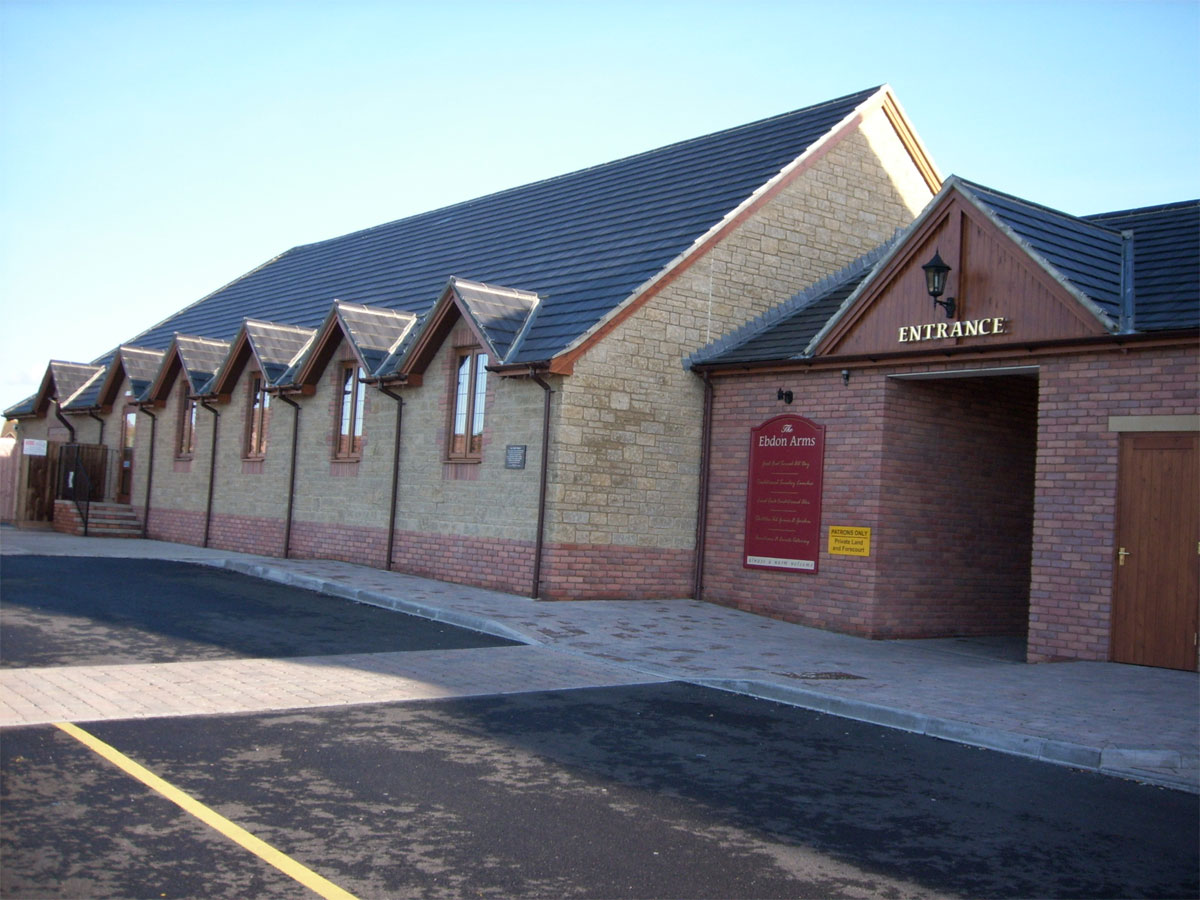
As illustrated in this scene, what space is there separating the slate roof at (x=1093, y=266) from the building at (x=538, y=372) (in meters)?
0.68

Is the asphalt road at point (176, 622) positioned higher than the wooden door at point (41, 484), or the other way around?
the wooden door at point (41, 484)

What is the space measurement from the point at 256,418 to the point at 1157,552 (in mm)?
17540

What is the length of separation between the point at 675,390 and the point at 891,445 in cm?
345

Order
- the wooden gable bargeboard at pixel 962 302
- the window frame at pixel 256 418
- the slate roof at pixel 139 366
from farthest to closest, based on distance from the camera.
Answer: the slate roof at pixel 139 366, the window frame at pixel 256 418, the wooden gable bargeboard at pixel 962 302

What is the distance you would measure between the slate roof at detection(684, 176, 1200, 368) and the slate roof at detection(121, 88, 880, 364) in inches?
72.6

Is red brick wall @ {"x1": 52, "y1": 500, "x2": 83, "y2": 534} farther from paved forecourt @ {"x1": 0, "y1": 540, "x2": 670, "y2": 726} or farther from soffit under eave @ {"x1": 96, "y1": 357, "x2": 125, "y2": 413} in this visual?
paved forecourt @ {"x1": 0, "y1": 540, "x2": 670, "y2": 726}

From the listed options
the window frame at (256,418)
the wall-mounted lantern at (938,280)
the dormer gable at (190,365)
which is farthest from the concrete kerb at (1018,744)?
the dormer gable at (190,365)

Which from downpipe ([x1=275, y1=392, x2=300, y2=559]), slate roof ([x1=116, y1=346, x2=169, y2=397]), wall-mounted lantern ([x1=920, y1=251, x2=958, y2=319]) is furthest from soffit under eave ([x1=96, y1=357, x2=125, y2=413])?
wall-mounted lantern ([x1=920, y1=251, x2=958, y2=319])

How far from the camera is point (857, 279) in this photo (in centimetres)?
1928

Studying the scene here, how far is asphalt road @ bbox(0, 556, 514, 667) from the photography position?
10.8 metres

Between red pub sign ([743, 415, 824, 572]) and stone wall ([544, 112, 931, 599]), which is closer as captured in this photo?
red pub sign ([743, 415, 824, 572])

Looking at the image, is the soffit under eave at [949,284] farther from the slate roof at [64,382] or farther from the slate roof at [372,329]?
the slate roof at [64,382]

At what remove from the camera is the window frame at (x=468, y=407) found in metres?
17.5

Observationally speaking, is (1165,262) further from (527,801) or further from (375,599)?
(527,801)
